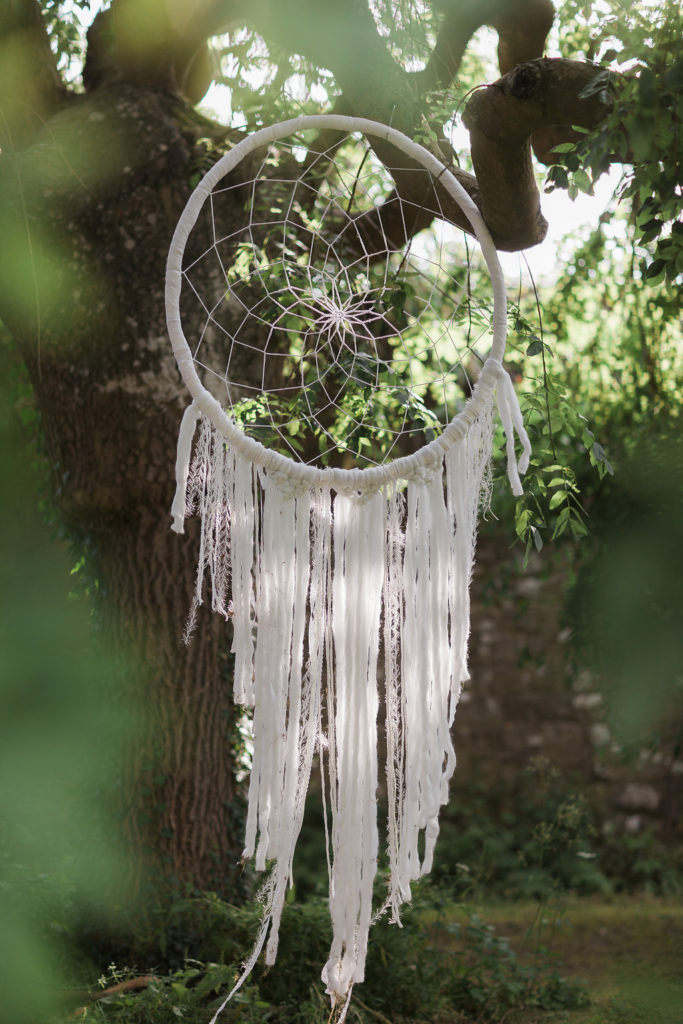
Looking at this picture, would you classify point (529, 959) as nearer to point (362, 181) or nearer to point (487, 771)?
point (487, 771)

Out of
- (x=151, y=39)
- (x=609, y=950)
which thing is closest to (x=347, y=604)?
(x=151, y=39)

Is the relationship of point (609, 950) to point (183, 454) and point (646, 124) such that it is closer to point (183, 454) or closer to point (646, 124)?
point (183, 454)

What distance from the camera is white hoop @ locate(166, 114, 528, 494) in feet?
5.38

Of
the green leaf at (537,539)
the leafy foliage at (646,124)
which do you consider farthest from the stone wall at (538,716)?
the leafy foliage at (646,124)

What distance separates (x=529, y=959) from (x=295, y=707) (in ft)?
6.57

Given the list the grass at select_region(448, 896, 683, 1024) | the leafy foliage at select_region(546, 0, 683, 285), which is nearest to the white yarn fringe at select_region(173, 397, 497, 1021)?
the leafy foliage at select_region(546, 0, 683, 285)

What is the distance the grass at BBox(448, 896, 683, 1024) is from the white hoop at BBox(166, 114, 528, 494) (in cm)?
168

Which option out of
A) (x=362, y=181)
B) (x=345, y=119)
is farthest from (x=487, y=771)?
(x=345, y=119)

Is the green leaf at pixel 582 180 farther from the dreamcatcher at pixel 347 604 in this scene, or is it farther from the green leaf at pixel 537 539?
the green leaf at pixel 537 539

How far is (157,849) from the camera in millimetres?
2551

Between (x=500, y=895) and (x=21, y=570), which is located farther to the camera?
(x=500, y=895)

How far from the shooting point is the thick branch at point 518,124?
186 cm

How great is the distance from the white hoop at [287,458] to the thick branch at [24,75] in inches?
50.2

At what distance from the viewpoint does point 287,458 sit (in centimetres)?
163
